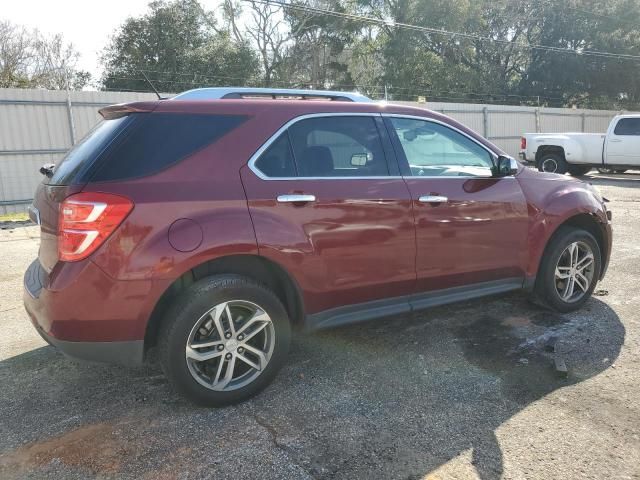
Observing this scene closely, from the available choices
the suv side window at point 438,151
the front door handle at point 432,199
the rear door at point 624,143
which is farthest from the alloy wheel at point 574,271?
the rear door at point 624,143

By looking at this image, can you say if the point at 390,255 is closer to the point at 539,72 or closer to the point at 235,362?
the point at 235,362

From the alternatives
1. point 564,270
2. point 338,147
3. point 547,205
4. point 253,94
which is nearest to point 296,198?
point 338,147

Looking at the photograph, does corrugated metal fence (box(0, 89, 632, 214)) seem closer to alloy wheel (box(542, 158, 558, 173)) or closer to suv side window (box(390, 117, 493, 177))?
suv side window (box(390, 117, 493, 177))

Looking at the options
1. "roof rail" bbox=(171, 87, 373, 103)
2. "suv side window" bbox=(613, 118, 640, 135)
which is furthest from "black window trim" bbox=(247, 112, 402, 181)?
"suv side window" bbox=(613, 118, 640, 135)

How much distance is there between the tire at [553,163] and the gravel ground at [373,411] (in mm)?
13607

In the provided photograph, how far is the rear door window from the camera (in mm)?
2898

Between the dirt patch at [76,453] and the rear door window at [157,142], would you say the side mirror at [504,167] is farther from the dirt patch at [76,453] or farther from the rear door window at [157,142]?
the dirt patch at [76,453]

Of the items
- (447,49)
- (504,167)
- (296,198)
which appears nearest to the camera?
(296,198)

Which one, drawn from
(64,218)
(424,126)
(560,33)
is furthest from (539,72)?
(64,218)

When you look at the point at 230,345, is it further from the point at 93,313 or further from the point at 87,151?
the point at 87,151

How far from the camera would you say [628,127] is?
1594 cm

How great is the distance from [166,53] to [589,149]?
19987 millimetres

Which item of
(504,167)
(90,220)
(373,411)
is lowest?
(373,411)

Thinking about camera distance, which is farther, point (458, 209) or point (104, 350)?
point (458, 209)
